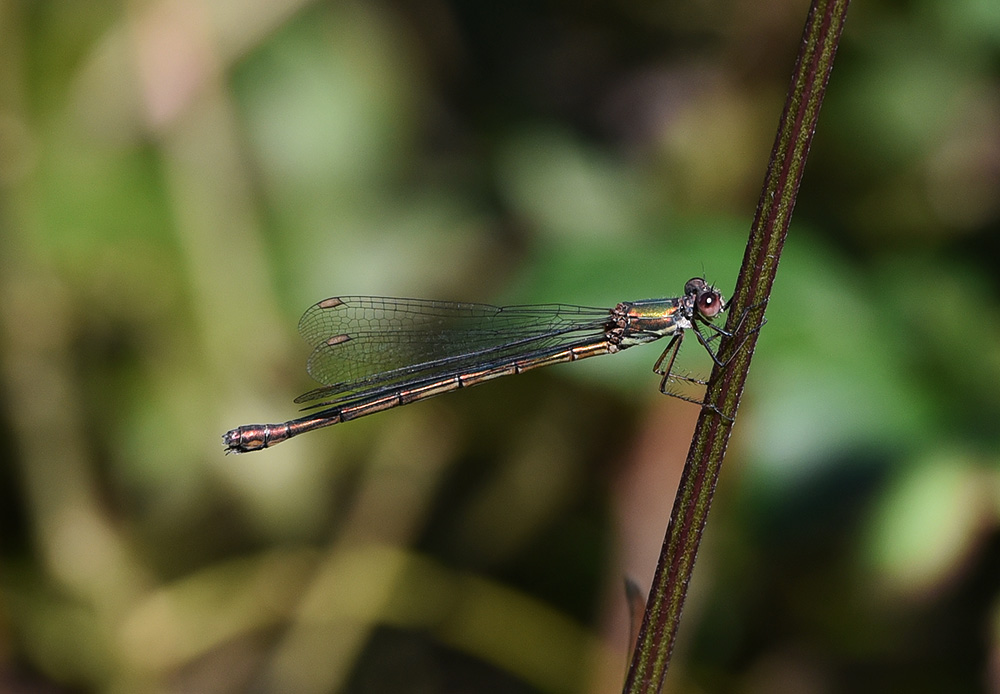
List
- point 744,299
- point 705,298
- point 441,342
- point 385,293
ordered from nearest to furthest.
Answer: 1. point 744,299
2. point 705,298
3. point 441,342
4. point 385,293

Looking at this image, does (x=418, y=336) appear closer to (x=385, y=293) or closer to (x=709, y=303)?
(x=385, y=293)

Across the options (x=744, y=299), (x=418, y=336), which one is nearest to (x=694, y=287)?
(x=418, y=336)

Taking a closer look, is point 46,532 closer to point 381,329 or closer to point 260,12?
point 381,329

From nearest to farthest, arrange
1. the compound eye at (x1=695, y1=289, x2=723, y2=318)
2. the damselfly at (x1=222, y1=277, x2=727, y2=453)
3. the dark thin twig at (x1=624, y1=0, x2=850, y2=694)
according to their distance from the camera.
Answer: the dark thin twig at (x1=624, y1=0, x2=850, y2=694)
the compound eye at (x1=695, y1=289, x2=723, y2=318)
the damselfly at (x1=222, y1=277, x2=727, y2=453)

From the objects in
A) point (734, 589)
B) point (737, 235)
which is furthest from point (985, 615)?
point (737, 235)

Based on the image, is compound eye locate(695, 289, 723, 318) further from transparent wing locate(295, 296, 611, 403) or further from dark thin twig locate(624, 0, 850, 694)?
dark thin twig locate(624, 0, 850, 694)

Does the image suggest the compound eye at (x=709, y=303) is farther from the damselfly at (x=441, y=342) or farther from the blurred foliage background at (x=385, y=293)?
the blurred foliage background at (x=385, y=293)

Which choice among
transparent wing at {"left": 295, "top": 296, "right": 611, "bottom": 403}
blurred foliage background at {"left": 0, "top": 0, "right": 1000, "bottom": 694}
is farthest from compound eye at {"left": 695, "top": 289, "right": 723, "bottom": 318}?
blurred foliage background at {"left": 0, "top": 0, "right": 1000, "bottom": 694}
